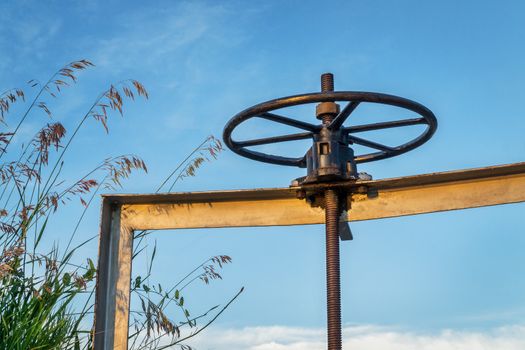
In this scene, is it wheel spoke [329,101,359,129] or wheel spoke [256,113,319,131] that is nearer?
wheel spoke [329,101,359,129]

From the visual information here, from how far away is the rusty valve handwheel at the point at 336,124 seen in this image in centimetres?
264

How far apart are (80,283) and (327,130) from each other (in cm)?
113

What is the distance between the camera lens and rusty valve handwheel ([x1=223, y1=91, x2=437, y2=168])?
104 inches

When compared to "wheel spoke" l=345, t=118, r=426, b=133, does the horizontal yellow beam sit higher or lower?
lower

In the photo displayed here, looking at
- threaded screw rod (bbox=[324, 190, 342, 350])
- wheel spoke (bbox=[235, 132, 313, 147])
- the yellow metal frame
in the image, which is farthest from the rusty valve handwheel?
threaded screw rod (bbox=[324, 190, 342, 350])

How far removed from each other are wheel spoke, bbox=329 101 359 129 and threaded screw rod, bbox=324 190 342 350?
1.01 feet

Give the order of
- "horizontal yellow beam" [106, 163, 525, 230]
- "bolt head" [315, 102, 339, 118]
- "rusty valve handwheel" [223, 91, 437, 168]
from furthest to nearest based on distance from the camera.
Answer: "bolt head" [315, 102, 339, 118], "horizontal yellow beam" [106, 163, 525, 230], "rusty valve handwheel" [223, 91, 437, 168]

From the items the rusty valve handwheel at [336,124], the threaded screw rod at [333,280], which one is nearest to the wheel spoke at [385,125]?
the rusty valve handwheel at [336,124]

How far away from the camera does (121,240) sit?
3027 millimetres

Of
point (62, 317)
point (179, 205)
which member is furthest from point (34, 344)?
point (179, 205)

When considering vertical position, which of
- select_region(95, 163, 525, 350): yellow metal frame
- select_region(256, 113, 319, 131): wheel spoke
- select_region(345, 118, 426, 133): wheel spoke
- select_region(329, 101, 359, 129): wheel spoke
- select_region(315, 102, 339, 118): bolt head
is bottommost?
select_region(95, 163, 525, 350): yellow metal frame

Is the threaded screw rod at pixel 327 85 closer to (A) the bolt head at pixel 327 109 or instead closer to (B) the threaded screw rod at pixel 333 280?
(A) the bolt head at pixel 327 109

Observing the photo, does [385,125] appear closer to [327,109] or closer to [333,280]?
[327,109]

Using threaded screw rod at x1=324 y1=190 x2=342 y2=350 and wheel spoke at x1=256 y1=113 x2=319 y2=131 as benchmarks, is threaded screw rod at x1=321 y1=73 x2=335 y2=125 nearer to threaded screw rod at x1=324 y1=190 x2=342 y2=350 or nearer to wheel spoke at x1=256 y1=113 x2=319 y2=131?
wheel spoke at x1=256 y1=113 x2=319 y2=131
